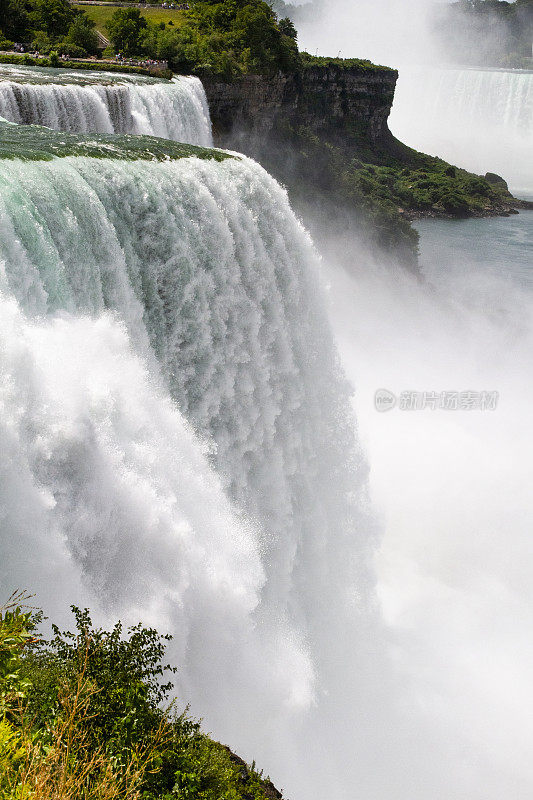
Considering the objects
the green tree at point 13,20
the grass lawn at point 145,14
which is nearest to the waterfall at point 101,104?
the green tree at point 13,20

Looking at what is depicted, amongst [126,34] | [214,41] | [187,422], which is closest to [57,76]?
[126,34]

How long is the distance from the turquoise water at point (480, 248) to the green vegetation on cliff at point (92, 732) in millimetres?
32818

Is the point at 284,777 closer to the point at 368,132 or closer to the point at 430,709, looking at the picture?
the point at 430,709

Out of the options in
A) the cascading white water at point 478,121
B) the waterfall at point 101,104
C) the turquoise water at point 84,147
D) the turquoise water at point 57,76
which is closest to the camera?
the turquoise water at point 84,147

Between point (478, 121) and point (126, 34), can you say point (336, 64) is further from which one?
point (478, 121)

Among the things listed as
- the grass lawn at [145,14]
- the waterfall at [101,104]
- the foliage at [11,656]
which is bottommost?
the foliage at [11,656]

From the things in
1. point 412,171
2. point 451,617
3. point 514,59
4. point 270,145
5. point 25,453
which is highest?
point 514,59

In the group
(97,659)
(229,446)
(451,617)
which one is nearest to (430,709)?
(451,617)

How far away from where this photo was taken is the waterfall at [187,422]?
759 centimetres

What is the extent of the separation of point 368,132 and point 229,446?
143 feet

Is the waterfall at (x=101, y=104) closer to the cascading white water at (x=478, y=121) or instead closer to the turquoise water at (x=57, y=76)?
the turquoise water at (x=57, y=76)

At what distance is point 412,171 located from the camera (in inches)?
2042

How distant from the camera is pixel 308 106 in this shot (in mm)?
42219

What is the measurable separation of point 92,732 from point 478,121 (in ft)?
243
